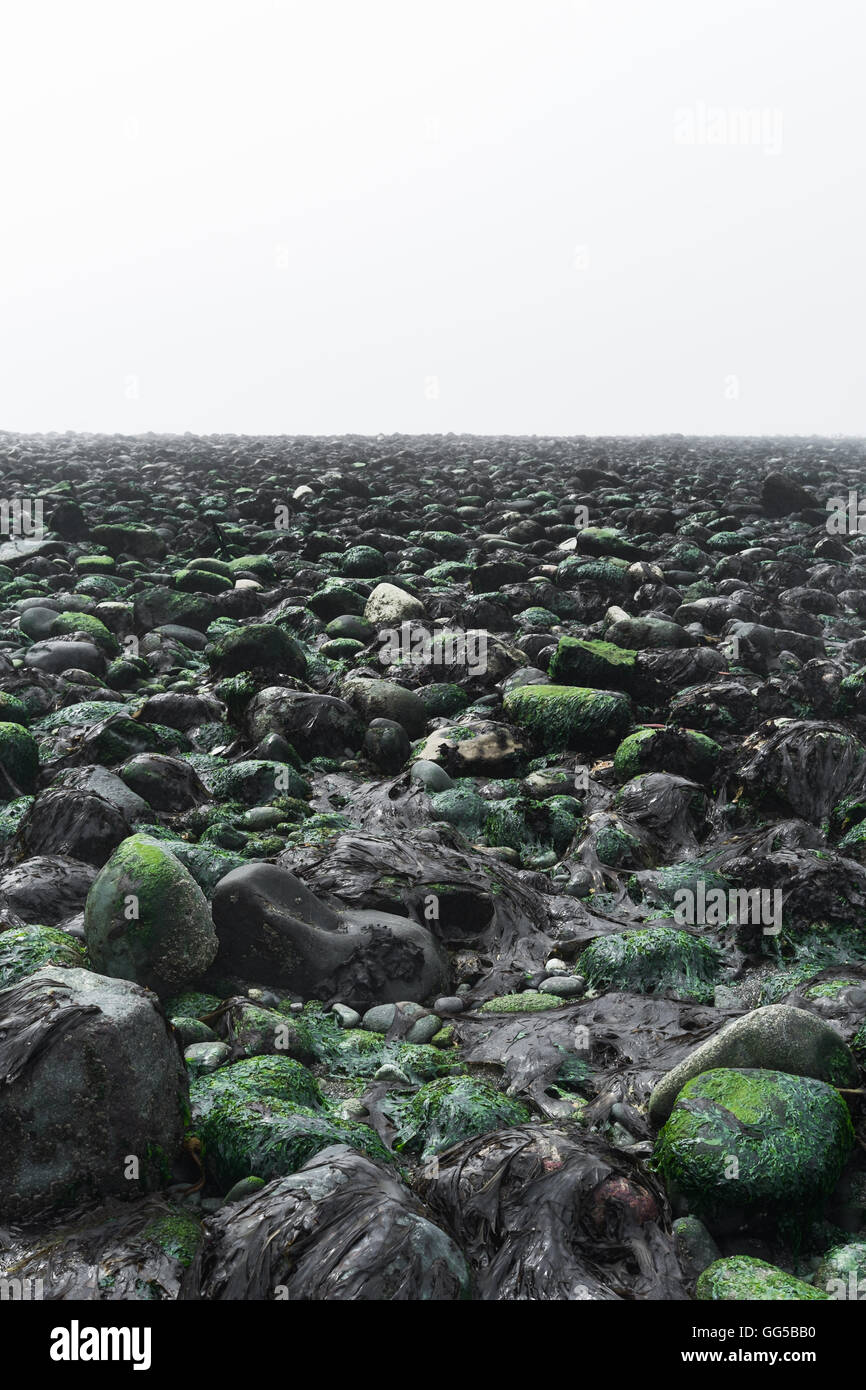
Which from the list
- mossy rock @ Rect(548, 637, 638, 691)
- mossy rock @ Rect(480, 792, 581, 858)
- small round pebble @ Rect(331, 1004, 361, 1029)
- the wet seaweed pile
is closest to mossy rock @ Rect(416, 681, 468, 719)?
→ the wet seaweed pile

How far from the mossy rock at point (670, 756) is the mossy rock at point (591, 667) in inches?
35.2

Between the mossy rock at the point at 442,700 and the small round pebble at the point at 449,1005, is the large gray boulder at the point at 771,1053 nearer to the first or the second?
the small round pebble at the point at 449,1005

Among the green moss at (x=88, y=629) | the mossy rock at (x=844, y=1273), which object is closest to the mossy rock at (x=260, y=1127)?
the mossy rock at (x=844, y=1273)

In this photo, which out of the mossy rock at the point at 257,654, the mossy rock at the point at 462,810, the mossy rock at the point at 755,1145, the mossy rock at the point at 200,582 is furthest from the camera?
the mossy rock at the point at 200,582

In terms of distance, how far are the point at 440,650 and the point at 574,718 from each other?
1.37 meters

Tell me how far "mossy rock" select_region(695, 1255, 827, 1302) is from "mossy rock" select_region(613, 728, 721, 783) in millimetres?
2951

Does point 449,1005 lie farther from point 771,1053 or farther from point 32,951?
Result: point 32,951

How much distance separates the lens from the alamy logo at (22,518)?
1051cm

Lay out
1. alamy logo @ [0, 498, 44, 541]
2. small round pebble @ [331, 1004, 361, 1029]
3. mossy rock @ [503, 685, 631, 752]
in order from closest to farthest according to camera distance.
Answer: small round pebble @ [331, 1004, 361, 1029] < mossy rock @ [503, 685, 631, 752] < alamy logo @ [0, 498, 44, 541]

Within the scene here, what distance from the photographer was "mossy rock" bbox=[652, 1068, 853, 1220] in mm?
2168

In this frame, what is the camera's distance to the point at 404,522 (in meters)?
11.3

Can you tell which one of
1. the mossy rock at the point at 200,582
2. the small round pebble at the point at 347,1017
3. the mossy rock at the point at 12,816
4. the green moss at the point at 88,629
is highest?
the mossy rock at the point at 200,582

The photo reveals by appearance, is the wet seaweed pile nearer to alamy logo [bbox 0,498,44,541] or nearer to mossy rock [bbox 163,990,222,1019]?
mossy rock [bbox 163,990,222,1019]

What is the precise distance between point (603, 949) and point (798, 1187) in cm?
127
